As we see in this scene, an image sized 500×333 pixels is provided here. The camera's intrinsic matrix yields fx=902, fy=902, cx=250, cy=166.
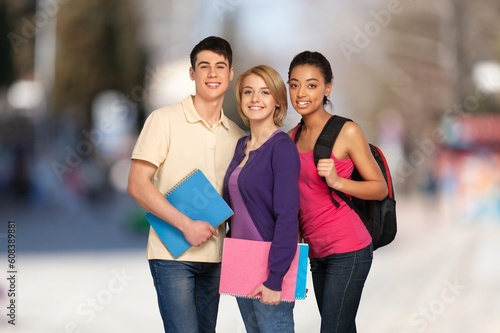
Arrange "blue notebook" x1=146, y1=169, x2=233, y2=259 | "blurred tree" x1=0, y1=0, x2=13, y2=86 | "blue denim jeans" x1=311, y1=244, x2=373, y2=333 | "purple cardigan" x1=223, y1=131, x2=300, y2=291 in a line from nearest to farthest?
"purple cardigan" x1=223, y1=131, x2=300, y2=291 → "blue notebook" x1=146, y1=169, x2=233, y2=259 → "blue denim jeans" x1=311, y1=244, x2=373, y2=333 → "blurred tree" x1=0, y1=0, x2=13, y2=86

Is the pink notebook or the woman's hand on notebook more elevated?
the pink notebook

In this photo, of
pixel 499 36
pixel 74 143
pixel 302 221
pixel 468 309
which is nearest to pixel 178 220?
pixel 302 221

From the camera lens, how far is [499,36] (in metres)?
22.8

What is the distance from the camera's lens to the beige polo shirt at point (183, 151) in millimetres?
3016

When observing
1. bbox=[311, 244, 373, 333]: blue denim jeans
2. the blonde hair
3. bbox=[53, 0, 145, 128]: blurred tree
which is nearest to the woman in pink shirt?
bbox=[311, 244, 373, 333]: blue denim jeans

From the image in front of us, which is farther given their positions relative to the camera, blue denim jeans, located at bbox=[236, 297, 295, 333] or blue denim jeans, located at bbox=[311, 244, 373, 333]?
blue denim jeans, located at bbox=[311, 244, 373, 333]

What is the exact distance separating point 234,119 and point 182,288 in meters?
19.8

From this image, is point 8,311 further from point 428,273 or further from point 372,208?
point 428,273

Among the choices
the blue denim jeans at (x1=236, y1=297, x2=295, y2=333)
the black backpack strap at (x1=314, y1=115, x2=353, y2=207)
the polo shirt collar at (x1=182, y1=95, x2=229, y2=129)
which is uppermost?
the polo shirt collar at (x1=182, y1=95, x2=229, y2=129)

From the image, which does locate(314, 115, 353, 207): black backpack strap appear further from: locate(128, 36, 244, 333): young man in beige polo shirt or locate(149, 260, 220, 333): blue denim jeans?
locate(149, 260, 220, 333): blue denim jeans

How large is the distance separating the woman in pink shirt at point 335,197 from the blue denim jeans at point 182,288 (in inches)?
14.4

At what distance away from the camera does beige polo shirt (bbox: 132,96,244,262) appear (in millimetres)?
3016

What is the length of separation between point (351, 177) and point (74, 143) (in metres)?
23.1

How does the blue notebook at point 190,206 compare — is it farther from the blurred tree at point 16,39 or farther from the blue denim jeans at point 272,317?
the blurred tree at point 16,39
